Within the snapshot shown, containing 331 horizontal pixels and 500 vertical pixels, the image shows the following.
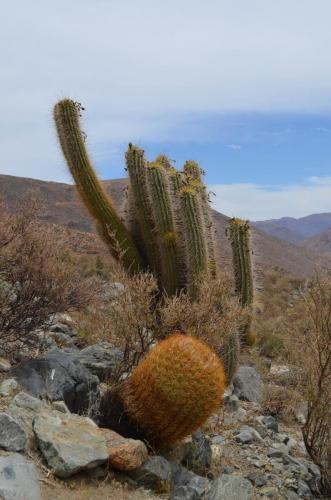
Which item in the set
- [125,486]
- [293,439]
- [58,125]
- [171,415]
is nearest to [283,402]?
[293,439]

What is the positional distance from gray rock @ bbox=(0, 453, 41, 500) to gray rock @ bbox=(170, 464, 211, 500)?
113 centimetres

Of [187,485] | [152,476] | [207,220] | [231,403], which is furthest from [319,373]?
[207,220]

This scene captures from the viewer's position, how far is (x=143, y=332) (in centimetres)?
654

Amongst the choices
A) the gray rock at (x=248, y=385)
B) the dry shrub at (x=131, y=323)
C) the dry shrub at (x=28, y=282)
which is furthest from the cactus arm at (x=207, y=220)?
the dry shrub at (x=28, y=282)

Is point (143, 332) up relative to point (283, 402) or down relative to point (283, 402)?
up

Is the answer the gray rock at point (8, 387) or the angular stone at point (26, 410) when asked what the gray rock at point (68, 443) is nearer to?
the angular stone at point (26, 410)

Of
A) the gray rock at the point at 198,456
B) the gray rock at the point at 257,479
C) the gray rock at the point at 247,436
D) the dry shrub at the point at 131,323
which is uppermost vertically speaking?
the dry shrub at the point at 131,323

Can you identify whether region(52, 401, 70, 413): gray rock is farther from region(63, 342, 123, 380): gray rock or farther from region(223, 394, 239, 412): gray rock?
region(223, 394, 239, 412): gray rock

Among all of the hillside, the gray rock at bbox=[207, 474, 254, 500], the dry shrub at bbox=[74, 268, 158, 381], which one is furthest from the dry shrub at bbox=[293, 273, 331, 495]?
the hillside

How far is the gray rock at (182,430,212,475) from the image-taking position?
555cm

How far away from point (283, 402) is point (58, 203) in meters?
41.5

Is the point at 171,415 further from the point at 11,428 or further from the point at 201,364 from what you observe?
the point at 11,428

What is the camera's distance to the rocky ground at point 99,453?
4363 millimetres

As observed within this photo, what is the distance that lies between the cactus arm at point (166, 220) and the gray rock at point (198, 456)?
338cm
